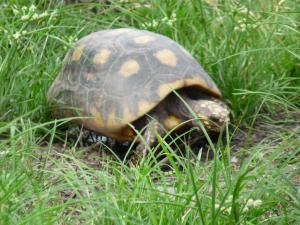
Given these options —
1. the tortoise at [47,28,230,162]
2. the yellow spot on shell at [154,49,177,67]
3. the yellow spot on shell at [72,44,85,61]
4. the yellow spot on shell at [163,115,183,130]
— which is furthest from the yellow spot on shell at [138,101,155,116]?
the yellow spot on shell at [72,44,85,61]

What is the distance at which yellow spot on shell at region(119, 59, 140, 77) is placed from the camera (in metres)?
4.72

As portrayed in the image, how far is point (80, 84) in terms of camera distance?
489 cm

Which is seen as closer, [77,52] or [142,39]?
[142,39]

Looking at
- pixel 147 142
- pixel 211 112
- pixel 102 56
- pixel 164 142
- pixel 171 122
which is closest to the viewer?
pixel 164 142

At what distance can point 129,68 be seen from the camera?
4.75 metres

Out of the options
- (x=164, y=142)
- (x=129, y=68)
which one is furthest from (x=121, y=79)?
(x=164, y=142)

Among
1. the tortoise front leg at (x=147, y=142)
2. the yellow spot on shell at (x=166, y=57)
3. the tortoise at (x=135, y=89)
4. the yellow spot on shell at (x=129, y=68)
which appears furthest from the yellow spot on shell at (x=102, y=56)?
the tortoise front leg at (x=147, y=142)

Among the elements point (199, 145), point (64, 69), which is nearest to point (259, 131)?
point (199, 145)

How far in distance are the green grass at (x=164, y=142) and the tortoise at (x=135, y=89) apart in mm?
157

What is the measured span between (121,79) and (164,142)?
1.34 meters

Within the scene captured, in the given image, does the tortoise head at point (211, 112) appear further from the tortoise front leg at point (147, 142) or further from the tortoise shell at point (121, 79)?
the tortoise front leg at point (147, 142)

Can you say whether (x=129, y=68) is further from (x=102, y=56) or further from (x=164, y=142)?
(x=164, y=142)

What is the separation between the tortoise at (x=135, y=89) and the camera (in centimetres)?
463

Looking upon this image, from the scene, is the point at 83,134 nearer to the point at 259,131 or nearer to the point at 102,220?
the point at 259,131
